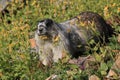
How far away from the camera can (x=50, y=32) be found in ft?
28.2

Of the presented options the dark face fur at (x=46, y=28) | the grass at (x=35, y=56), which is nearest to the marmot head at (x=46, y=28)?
the dark face fur at (x=46, y=28)

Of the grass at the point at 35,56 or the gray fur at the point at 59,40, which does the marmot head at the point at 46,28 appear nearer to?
the gray fur at the point at 59,40

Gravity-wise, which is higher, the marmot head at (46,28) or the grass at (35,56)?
the marmot head at (46,28)

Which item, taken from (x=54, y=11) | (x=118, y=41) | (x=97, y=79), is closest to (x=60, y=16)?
(x=54, y=11)

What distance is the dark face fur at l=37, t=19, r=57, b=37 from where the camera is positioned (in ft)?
27.2

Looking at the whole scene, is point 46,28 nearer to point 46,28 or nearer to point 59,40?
point 46,28

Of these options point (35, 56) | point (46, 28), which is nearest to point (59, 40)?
point (46, 28)

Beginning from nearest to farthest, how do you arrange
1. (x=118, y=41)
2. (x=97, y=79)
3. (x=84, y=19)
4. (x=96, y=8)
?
(x=97, y=79)
(x=118, y=41)
(x=84, y=19)
(x=96, y=8)

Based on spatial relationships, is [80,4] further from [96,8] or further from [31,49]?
[31,49]

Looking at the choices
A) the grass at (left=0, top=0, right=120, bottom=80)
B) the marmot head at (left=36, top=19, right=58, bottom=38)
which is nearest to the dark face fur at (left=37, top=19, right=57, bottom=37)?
the marmot head at (left=36, top=19, right=58, bottom=38)

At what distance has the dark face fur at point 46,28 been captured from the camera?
830cm

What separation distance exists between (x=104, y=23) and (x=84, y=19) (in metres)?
0.45

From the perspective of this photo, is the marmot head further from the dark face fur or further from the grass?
the grass

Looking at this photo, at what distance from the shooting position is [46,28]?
8.46 meters
